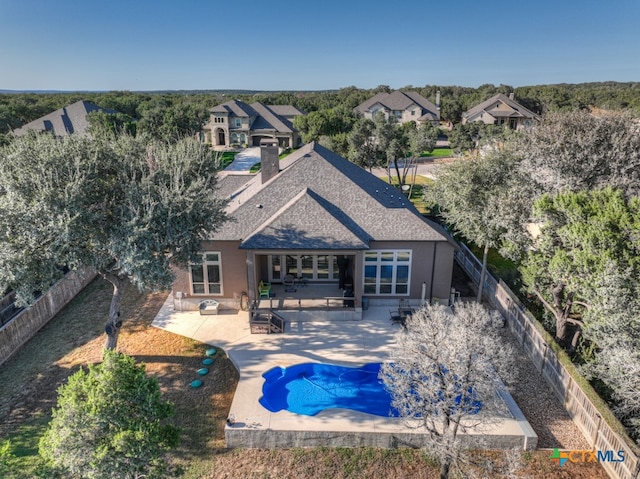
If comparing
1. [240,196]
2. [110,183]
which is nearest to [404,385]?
[110,183]

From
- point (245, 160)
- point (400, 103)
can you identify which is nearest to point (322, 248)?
point (245, 160)

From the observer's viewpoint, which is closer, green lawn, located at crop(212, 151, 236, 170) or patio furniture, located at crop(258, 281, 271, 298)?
patio furniture, located at crop(258, 281, 271, 298)

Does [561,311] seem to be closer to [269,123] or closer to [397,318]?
[397,318]

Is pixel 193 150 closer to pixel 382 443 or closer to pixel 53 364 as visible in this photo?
pixel 53 364

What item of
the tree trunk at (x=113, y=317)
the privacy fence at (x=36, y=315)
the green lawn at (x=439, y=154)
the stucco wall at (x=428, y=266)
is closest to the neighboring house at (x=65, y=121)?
the privacy fence at (x=36, y=315)

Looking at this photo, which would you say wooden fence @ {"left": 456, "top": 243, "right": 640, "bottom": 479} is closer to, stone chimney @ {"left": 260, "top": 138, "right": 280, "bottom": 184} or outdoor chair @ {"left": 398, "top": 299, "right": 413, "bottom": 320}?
outdoor chair @ {"left": 398, "top": 299, "right": 413, "bottom": 320}

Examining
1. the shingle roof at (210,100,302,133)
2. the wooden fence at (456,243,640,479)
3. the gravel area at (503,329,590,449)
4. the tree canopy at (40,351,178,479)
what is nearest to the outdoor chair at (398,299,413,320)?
the wooden fence at (456,243,640,479)
